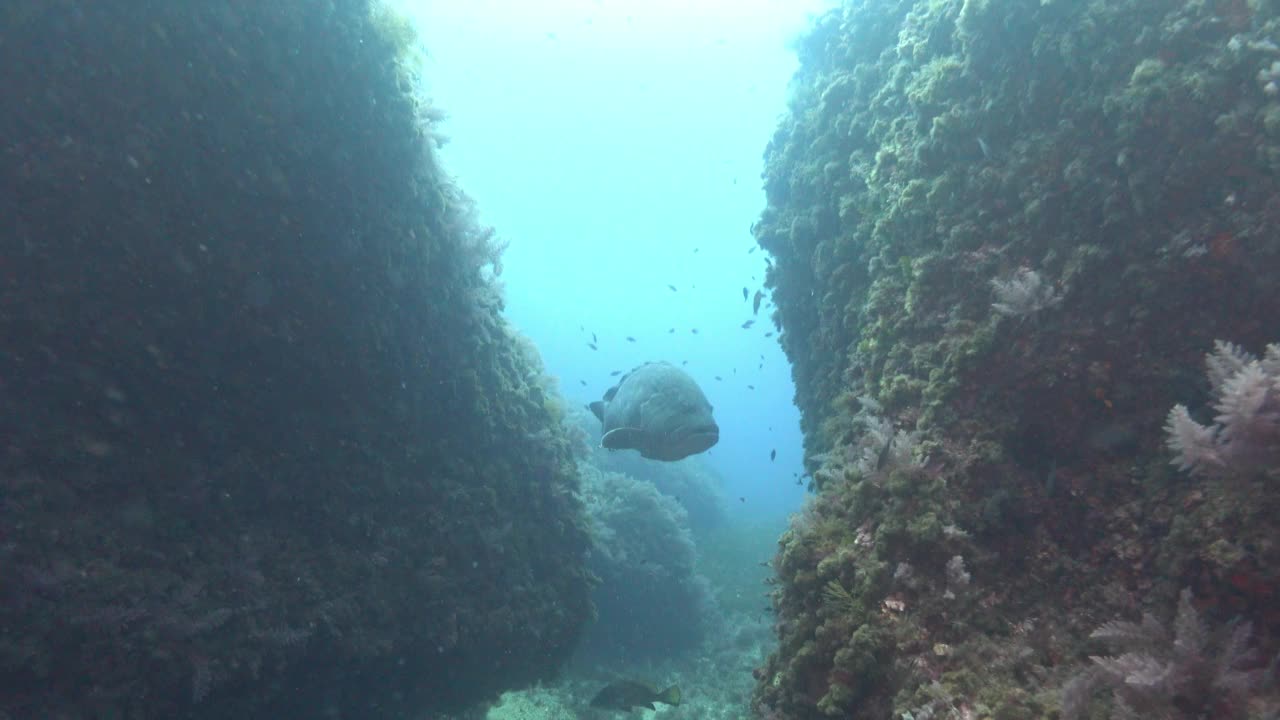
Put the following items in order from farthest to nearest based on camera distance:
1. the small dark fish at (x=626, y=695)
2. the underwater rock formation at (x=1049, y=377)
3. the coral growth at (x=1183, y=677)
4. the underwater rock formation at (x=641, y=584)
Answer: the underwater rock formation at (x=641, y=584), the small dark fish at (x=626, y=695), the underwater rock formation at (x=1049, y=377), the coral growth at (x=1183, y=677)

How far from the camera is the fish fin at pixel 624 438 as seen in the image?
7.75 m

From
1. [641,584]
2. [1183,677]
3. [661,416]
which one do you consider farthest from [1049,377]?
[641,584]

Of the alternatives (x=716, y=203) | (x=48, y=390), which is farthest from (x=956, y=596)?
(x=716, y=203)

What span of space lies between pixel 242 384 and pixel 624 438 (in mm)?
4275

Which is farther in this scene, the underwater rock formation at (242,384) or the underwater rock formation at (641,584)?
the underwater rock formation at (641,584)

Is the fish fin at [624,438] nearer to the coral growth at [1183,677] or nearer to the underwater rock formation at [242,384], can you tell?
the underwater rock formation at [242,384]

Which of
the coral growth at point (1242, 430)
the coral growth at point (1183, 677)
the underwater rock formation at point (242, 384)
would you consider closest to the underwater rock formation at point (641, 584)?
the underwater rock formation at point (242, 384)

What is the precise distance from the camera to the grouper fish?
7.33m

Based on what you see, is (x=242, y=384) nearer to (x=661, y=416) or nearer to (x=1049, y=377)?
(x=661, y=416)

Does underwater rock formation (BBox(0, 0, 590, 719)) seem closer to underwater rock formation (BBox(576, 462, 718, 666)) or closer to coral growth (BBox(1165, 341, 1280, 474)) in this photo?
underwater rock formation (BBox(576, 462, 718, 666))

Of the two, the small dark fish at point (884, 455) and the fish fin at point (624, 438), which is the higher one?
the fish fin at point (624, 438)

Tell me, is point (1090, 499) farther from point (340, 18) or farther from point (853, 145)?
point (340, 18)

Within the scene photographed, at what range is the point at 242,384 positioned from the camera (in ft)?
19.8

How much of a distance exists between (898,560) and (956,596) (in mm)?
368
